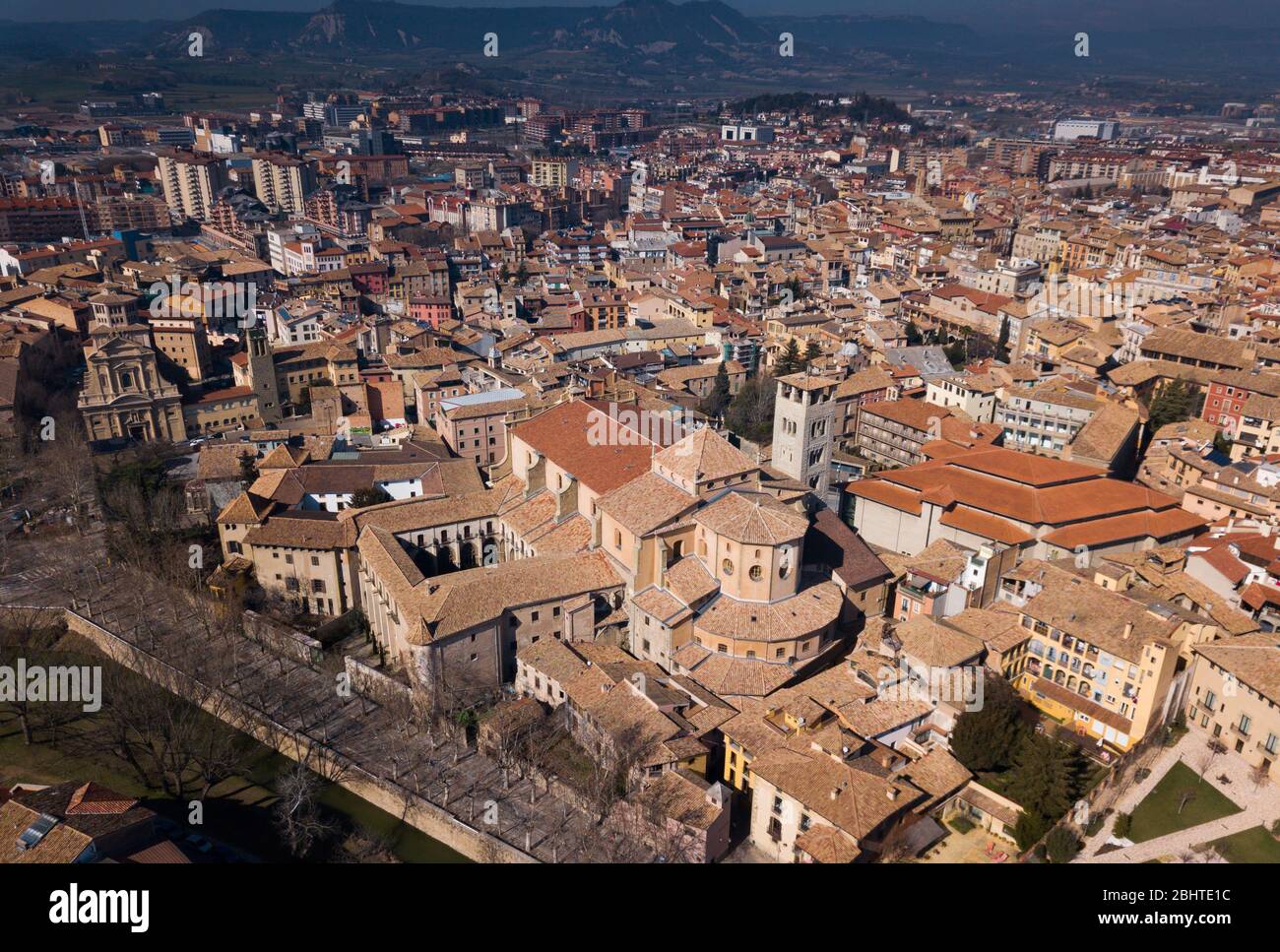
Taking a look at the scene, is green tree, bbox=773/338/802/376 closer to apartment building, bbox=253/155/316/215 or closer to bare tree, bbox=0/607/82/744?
bare tree, bbox=0/607/82/744

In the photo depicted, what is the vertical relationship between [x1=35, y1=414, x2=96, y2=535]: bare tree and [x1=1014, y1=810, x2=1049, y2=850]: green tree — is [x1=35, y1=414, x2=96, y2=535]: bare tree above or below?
above

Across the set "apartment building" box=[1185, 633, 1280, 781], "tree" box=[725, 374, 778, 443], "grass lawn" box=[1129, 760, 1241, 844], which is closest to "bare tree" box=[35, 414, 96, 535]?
"tree" box=[725, 374, 778, 443]

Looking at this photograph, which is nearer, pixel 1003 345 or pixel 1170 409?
pixel 1170 409

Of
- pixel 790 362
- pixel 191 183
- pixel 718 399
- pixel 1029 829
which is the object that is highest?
pixel 191 183


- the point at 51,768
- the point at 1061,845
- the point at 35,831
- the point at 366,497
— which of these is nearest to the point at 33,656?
the point at 51,768

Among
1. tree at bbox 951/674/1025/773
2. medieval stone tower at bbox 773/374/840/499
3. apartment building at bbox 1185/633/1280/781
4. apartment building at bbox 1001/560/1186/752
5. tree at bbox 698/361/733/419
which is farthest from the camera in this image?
tree at bbox 698/361/733/419

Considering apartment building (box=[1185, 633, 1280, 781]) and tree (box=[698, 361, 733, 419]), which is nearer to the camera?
apartment building (box=[1185, 633, 1280, 781])

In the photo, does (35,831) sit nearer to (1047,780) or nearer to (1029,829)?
(1029,829)
